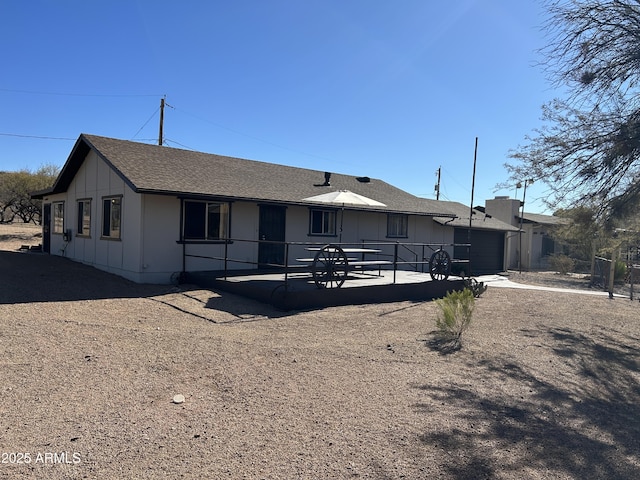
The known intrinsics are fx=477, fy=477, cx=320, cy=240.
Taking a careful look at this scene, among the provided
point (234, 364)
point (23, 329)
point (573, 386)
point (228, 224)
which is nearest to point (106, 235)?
point (228, 224)

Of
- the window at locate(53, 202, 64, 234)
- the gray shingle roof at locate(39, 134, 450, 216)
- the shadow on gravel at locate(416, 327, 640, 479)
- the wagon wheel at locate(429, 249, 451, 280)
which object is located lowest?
the shadow on gravel at locate(416, 327, 640, 479)

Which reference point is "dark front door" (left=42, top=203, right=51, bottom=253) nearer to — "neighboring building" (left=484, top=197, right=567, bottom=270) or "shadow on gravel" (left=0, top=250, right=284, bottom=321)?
"shadow on gravel" (left=0, top=250, right=284, bottom=321)

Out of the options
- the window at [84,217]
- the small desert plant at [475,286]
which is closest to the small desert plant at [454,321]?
the small desert plant at [475,286]

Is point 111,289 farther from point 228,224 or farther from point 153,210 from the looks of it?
point 228,224

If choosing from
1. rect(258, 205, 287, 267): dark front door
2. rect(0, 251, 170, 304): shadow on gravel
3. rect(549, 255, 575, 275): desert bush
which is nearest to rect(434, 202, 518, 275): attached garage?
rect(549, 255, 575, 275): desert bush

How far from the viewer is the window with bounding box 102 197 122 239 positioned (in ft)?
43.4

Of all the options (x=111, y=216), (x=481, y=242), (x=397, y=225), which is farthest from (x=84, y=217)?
(x=481, y=242)

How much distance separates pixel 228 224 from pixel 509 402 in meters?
9.89

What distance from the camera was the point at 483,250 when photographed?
2288 cm

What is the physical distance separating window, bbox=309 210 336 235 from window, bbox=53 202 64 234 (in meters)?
9.41

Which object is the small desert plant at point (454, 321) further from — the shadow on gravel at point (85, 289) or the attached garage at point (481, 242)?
the attached garage at point (481, 242)

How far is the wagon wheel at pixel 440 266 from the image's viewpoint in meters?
12.9

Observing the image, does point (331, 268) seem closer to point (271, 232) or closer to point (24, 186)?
point (271, 232)

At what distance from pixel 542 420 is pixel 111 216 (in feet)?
41.0
